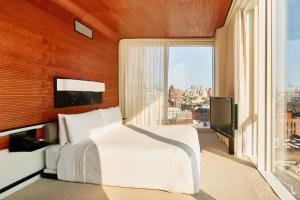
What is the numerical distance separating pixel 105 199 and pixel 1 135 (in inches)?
55.3

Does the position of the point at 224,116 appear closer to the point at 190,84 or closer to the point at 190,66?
the point at 190,84

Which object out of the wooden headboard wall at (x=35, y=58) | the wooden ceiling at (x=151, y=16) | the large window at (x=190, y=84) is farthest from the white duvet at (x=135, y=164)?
the large window at (x=190, y=84)

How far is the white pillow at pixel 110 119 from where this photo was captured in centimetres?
468

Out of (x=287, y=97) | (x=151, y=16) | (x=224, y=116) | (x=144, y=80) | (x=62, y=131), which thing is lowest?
(x=62, y=131)

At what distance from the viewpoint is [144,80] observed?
7.09m

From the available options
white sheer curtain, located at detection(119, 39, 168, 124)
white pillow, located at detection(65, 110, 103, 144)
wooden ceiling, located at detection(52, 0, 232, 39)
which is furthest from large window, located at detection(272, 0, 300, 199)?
white sheer curtain, located at detection(119, 39, 168, 124)

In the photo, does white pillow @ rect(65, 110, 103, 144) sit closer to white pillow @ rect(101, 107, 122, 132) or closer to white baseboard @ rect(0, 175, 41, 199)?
white pillow @ rect(101, 107, 122, 132)

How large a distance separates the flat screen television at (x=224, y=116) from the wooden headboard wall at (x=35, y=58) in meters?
2.65

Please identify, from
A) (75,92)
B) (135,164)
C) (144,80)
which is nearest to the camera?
(135,164)

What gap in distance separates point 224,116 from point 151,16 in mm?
2407

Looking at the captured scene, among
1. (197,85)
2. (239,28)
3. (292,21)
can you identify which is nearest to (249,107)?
(239,28)

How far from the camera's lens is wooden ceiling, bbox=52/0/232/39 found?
14.2 ft

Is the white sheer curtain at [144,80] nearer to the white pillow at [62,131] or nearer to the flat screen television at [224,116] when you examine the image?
the flat screen television at [224,116]

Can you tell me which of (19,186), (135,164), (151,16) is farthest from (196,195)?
(151,16)
